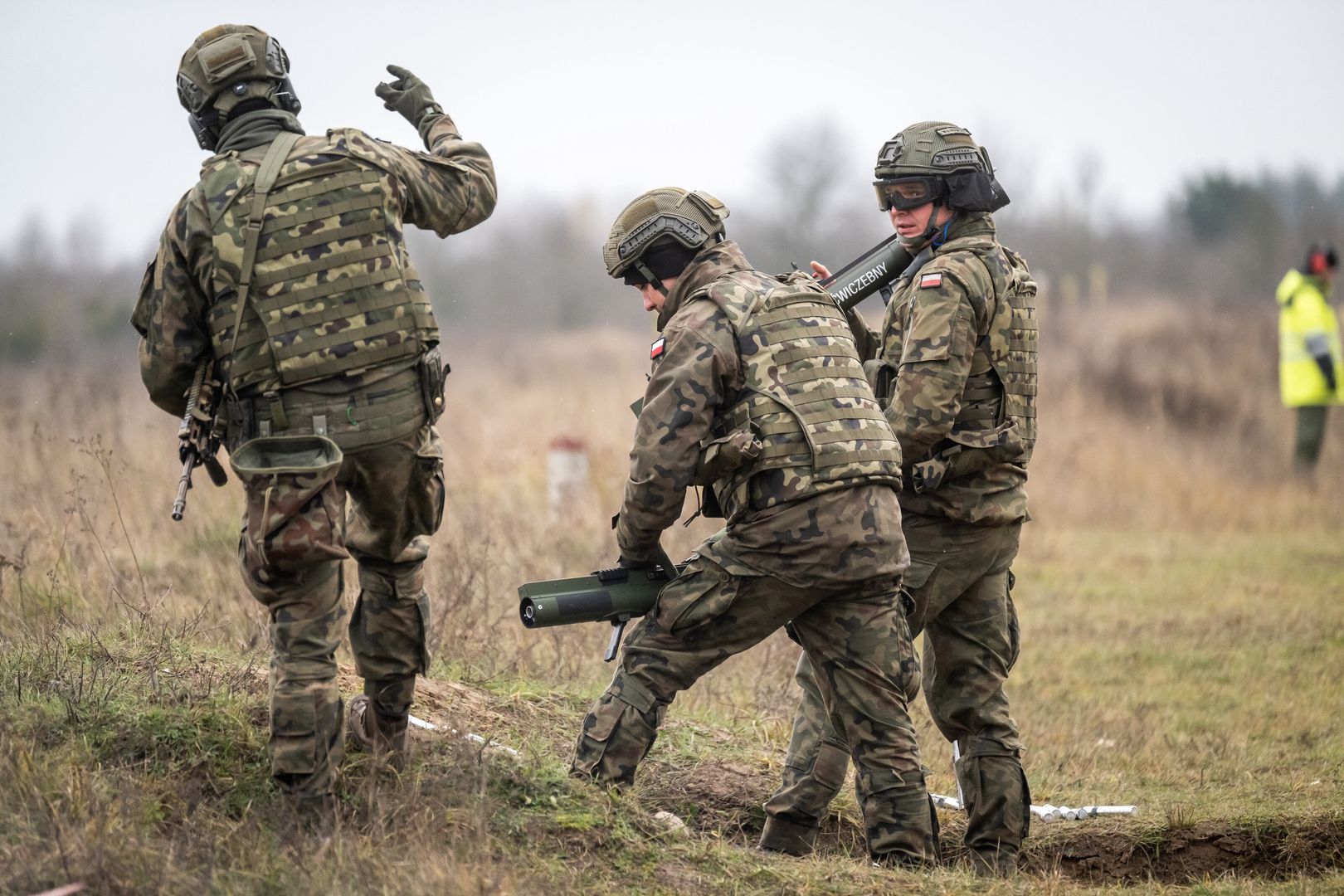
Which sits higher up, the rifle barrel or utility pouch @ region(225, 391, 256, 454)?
utility pouch @ region(225, 391, 256, 454)

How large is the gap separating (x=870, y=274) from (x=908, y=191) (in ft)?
1.48

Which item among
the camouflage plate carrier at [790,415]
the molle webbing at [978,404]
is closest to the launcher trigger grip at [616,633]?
the camouflage plate carrier at [790,415]

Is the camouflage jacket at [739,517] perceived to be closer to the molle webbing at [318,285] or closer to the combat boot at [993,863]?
the molle webbing at [318,285]

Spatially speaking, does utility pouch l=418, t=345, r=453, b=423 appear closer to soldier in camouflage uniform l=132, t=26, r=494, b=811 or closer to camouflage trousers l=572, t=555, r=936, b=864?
soldier in camouflage uniform l=132, t=26, r=494, b=811

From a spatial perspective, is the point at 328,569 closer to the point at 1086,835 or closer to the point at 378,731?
the point at 378,731

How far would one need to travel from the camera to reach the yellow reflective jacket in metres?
13.6

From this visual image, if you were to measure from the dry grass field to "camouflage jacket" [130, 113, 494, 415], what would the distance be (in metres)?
1.28

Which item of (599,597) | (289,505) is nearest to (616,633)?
(599,597)

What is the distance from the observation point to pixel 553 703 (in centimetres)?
618

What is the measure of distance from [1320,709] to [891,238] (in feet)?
13.5

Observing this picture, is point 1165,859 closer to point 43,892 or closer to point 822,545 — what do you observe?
point 822,545

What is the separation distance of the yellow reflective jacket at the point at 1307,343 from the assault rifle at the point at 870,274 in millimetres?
9763

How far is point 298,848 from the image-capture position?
13.1 feet


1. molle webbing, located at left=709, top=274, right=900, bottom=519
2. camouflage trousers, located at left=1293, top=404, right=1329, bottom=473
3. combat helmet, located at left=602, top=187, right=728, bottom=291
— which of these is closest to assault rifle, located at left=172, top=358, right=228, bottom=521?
combat helmet, located at left=602, top=187, right=728, bottom=291
